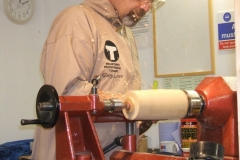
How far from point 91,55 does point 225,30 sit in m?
1.19

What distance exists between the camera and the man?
3.67ft

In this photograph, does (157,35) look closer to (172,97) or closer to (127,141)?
(127,141)

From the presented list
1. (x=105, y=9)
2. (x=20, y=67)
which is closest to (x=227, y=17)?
(x=105, y=9)

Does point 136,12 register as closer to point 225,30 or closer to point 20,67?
point 225,30

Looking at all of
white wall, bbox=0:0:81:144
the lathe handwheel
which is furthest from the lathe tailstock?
white wall, bbox=0:0:81:144

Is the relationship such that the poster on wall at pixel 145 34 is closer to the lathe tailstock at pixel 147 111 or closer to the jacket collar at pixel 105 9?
the jacket collar at pixel 105 9

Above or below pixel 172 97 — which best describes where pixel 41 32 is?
above

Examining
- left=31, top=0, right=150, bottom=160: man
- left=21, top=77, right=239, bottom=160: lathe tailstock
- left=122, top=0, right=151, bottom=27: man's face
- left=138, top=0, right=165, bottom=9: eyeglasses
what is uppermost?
left=138, top=0, right=165, bottom=9: eyeglasses

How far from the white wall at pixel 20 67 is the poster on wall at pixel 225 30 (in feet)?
1.73

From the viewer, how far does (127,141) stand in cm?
85

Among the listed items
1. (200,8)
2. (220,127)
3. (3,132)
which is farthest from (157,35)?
(220,127)

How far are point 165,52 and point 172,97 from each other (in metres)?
1.73

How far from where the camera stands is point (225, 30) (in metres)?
2.10

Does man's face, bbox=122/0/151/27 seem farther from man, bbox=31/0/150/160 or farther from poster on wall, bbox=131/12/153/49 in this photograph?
poster on wall, bbox=131/12/153/49
